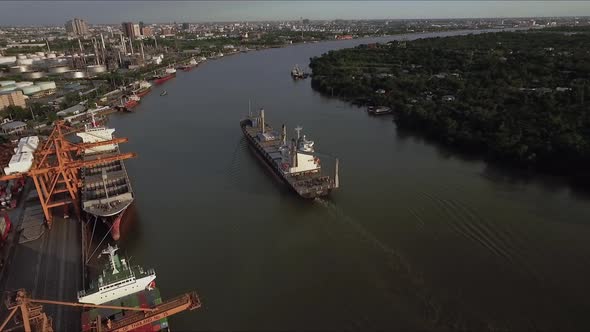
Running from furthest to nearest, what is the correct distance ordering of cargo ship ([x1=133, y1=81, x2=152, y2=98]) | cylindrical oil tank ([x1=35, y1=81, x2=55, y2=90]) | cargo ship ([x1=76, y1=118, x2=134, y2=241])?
cylindrical oil tank ([x1=35, y1=81, x2=55, y2=90]) < cargo ship ([x1=133, y1=81, x2=152, y2=98]) < cargo ship ([x1=76, y1=118, x2=134, y2=241])

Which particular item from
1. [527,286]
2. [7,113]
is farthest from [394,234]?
[7,113]

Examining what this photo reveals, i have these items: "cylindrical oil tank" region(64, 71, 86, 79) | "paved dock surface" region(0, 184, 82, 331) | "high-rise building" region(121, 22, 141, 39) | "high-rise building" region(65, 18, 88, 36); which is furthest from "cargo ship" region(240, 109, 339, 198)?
"high-rise building" region(65, 18, 88, 36)

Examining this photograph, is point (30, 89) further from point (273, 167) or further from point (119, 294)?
point (119, 294)

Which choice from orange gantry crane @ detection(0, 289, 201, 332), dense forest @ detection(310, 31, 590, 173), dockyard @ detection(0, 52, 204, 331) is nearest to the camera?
orange gantry crane @ detection(0, 289, 201, 332)

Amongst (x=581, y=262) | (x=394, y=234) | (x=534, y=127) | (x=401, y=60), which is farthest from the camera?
(x=401, y=60)

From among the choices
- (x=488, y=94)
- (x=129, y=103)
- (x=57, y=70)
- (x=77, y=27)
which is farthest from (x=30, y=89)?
(x=77, y=27)

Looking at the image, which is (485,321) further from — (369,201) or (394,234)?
(369,201)

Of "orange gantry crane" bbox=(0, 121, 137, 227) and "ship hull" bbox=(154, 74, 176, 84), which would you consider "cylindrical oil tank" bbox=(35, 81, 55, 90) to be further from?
"orange gantry crane" bbox=(0, 121, 137, 227)

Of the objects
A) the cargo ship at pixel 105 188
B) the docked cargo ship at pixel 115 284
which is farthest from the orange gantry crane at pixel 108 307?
the cargo ship at pixel 105 188
